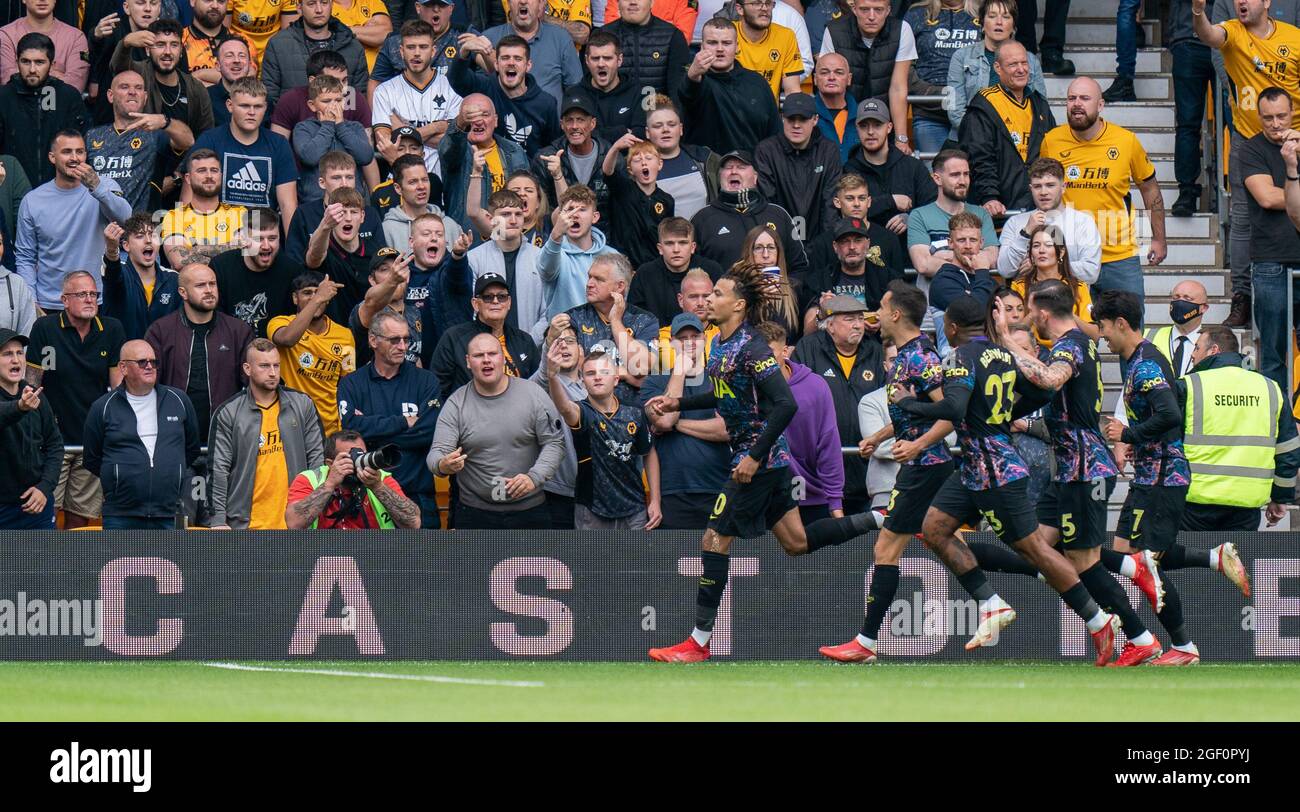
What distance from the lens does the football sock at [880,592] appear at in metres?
11.6

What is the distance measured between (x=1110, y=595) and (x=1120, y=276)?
14.1 feet

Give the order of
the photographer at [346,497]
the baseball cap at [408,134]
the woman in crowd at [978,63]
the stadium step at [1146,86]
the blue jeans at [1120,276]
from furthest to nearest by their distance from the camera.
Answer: the stadium step at [1146,86] < the woman in crowd at [978,63] < the blue jeans at [1120,276] < the baseball cap at [408,134] < the photographer at [346,497]

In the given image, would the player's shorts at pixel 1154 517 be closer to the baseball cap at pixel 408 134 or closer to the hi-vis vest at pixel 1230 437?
the hi-vis vest at pixel 1230 437

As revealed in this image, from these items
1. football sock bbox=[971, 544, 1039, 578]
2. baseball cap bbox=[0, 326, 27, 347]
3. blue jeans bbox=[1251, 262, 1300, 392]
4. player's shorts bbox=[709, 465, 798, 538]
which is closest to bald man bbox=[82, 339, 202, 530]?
baseball cap bbox=[0, 326, 27, 347]

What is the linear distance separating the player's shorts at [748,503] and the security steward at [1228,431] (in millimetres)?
3291

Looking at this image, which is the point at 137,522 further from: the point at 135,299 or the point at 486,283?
the point at 486,283

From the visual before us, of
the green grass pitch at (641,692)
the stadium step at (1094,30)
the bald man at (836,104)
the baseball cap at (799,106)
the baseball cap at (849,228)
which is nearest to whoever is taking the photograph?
the green grass pitch at (641,692)

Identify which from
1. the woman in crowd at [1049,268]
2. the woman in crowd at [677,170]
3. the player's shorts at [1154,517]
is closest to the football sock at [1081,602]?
the player's shorts at [1154,517]

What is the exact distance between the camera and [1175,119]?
17.6m

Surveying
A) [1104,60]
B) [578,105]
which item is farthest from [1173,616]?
[1104,60]

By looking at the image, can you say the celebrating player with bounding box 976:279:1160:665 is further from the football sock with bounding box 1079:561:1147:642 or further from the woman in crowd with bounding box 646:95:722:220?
the woman in crowd with bounding box 646:95:722:220

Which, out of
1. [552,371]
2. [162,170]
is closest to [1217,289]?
[552,371]

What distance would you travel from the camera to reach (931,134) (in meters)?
16.8

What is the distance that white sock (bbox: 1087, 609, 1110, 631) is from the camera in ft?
37.8
